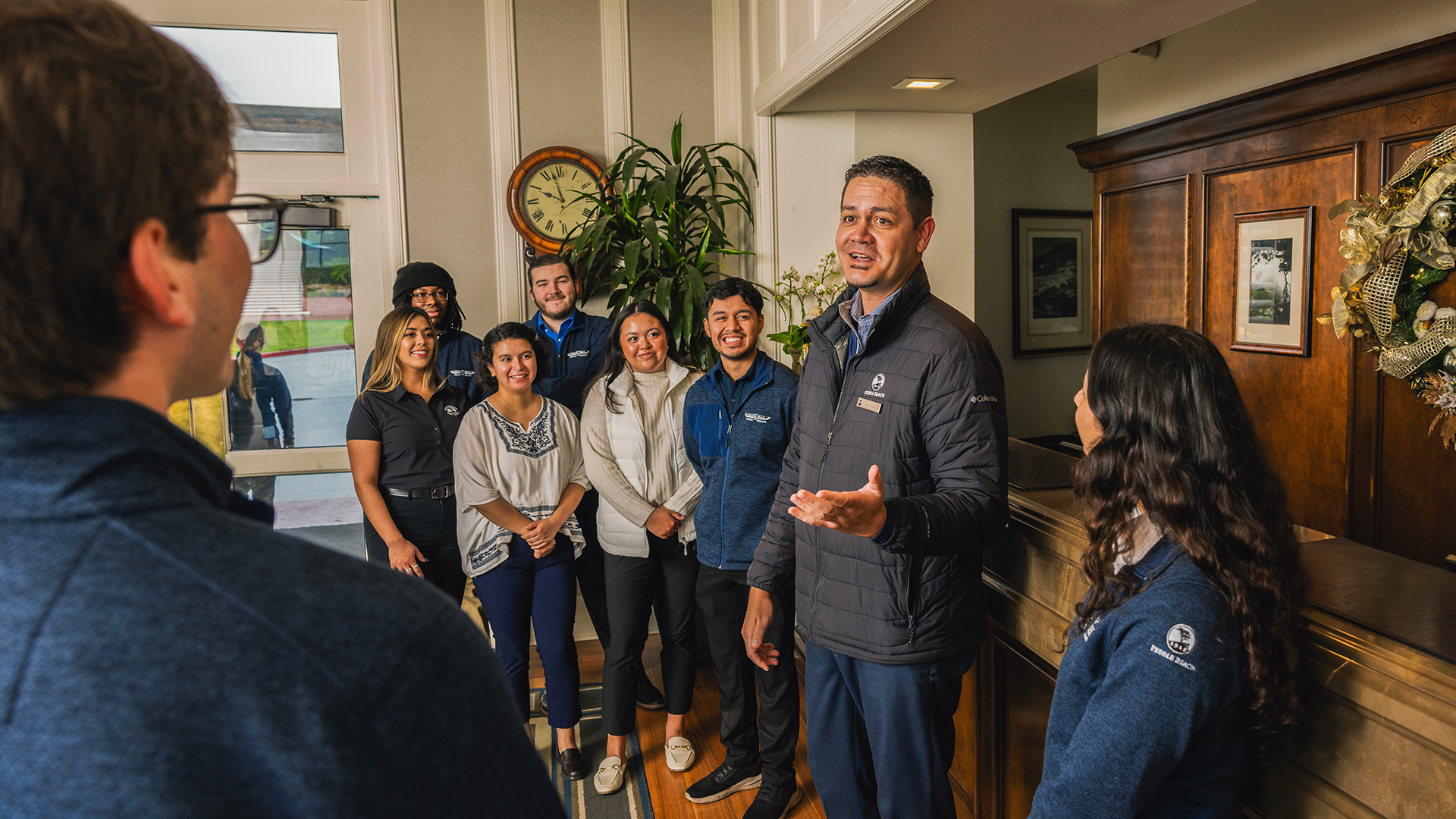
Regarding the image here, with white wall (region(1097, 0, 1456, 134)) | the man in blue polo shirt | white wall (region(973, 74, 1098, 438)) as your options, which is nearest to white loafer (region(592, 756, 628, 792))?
the man in blue polo shirt

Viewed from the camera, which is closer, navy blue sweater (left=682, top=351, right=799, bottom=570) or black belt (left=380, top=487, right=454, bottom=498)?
navy blue sweater (left=682, top=351, right=799, bottom=570)

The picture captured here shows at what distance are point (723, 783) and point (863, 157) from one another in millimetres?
2508

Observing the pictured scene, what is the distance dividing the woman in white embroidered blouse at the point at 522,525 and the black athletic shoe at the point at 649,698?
45 centimetres

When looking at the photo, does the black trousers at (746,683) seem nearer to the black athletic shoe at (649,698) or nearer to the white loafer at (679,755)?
the white loafer at (679,755)

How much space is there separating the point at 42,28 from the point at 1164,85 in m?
4.04

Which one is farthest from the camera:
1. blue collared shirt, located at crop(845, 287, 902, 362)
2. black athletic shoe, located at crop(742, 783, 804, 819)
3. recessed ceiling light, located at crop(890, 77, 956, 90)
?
recessed ceiling light, located at crop(890, 77, 956, 90)

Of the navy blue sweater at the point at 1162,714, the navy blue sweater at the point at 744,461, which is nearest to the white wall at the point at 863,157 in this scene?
the navy blue sweater at the point at 744,461

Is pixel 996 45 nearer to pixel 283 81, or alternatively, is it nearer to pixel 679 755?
pixel 679 755

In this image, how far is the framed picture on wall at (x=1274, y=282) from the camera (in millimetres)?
2984

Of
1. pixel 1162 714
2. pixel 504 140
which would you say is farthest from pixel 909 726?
pixel 504 140

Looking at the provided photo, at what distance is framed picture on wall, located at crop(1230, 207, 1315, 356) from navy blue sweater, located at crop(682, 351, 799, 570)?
6.38 ft

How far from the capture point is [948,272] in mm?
3541

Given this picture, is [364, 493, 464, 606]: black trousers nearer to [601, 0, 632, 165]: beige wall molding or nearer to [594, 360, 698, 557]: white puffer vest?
[594, 360, 698, 557]: white puffer vest

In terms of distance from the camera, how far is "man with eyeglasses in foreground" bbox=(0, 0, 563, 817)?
1.26ft
